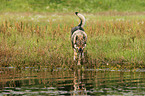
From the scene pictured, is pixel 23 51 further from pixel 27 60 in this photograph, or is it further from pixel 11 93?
pixel 11 93

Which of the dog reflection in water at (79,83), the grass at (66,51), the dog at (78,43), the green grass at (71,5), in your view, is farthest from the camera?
the green grass at (71,5)

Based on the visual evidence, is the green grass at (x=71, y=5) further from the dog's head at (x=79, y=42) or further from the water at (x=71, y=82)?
the water at (x=71, y=82)

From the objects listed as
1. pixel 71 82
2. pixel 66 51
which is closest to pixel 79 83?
pixel 71 82

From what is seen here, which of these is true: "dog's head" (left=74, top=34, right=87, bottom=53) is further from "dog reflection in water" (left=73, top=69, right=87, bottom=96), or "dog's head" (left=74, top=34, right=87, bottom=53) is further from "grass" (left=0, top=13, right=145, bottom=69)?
"dog reflection in water" (left=73, top=69, right=87, bottom=96)

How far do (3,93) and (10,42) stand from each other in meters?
9.23

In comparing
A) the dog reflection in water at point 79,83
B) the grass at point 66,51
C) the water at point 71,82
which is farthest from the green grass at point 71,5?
the dog reflection in water at point 79,83

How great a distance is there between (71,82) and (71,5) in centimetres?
3654

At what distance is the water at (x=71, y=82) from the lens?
10.1m

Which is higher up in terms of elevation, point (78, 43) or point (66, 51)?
point (78, 43)

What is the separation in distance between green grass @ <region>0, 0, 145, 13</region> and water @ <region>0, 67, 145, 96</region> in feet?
99.2

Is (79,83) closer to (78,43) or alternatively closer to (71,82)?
(71,82)

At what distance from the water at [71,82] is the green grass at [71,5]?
30.2 metres

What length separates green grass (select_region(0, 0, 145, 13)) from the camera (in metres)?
44.8

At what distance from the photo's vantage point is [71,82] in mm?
11734
